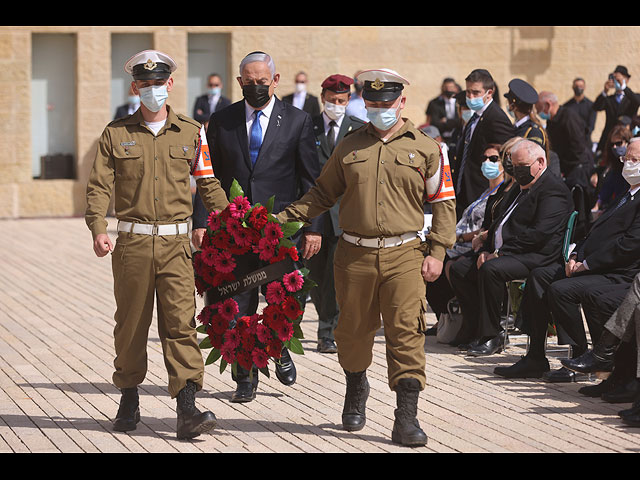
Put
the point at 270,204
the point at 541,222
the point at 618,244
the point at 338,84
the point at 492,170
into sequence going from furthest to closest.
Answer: the point at 492,170 < the point at 338,84 < the point at 541,222 < the point at 618,244 < the point at 270,204

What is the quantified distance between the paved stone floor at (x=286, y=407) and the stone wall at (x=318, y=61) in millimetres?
9721

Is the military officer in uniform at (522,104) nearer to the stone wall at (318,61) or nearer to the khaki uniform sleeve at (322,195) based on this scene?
the khaki uniform sleeve at (322,195)

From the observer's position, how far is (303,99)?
1870 centimetres

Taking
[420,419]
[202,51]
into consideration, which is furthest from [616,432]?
[202,51]

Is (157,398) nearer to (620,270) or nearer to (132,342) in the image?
(132,342)

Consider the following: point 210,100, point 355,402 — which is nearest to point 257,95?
point 355,402

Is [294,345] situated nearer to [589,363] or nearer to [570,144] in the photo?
[589,363]

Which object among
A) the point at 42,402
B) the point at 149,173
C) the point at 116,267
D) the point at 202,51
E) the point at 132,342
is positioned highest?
the point at 202,51

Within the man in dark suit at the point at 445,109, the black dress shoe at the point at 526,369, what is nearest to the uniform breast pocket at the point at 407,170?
the black dress shoe at the point at 526,369

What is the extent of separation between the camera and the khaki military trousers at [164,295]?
6.96m

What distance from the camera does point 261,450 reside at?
6.58m

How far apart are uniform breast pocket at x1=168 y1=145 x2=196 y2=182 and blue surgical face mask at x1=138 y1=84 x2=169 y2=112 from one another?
0.25 m

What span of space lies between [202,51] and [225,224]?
13.8 meters

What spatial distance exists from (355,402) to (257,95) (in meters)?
2.09
